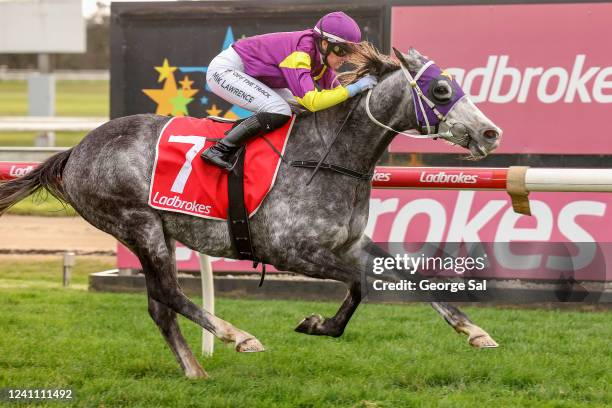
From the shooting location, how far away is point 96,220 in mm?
5395

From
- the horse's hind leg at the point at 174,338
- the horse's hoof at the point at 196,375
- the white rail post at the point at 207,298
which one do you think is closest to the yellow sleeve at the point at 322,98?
the horse's hind leg at the point at 174,338

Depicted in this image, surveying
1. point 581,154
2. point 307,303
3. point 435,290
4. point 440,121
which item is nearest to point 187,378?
point 435,290

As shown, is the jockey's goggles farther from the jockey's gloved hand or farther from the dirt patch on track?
the dirt patch on track

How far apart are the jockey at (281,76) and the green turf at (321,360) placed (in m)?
1.10

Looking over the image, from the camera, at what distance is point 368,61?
16.6ft

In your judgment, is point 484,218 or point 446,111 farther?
point 484,218

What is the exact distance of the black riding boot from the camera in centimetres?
502

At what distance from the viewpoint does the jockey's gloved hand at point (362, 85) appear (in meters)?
5.01

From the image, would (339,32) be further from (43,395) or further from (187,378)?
(43,395)

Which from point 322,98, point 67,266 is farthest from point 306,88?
point 67,266

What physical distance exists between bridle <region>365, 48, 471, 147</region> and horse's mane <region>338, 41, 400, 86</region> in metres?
0.16

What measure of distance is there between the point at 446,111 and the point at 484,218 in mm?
3075

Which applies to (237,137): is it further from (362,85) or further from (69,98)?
(69,98)

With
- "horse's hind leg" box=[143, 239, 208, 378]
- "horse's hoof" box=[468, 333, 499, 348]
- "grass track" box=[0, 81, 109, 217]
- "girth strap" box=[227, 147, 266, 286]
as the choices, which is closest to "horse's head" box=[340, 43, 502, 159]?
"girth strap" box=[227, 147, 266, 286]
